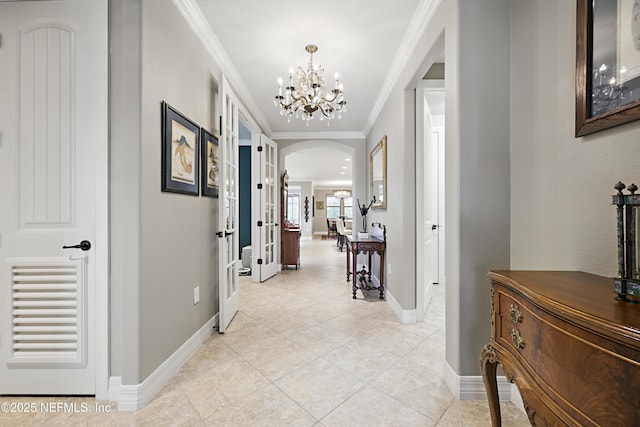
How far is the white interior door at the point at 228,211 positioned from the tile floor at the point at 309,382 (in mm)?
219

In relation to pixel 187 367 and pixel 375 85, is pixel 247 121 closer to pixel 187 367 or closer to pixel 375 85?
pixel 375 85

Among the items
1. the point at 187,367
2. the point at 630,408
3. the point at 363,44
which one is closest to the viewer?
the point at 630,408

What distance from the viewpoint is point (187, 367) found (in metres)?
2.08

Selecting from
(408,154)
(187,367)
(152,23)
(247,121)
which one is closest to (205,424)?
(187,367)

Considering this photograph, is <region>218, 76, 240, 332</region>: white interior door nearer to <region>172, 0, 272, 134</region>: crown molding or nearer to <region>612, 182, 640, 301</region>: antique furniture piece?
<region>172, 0, 272, 134</region>: crown molding

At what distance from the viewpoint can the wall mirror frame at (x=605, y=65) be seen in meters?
1.00

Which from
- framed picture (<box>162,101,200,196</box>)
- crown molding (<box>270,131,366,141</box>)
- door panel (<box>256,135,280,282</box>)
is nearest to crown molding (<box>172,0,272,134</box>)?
framed picture (<box>162,101,200,196</box>)

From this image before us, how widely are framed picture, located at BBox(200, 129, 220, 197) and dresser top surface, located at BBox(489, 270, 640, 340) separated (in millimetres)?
2218

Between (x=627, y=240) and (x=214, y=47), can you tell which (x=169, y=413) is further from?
(x=214, y=47)

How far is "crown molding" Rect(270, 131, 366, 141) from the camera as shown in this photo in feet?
18.0

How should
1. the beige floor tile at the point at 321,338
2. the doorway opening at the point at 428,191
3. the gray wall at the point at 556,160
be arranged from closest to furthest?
the gray wall at the point at 556,160 < the beige floor tile at the point at 321,338 < the doorway opening at the point at 428,191

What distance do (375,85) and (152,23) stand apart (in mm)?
2437

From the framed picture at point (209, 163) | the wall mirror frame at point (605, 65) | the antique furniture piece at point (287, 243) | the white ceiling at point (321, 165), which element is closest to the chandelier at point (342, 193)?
the white ceiling at point (321, 165)

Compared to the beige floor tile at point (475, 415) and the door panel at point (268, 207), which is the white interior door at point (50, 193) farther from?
the door panel at point (268, 207)
